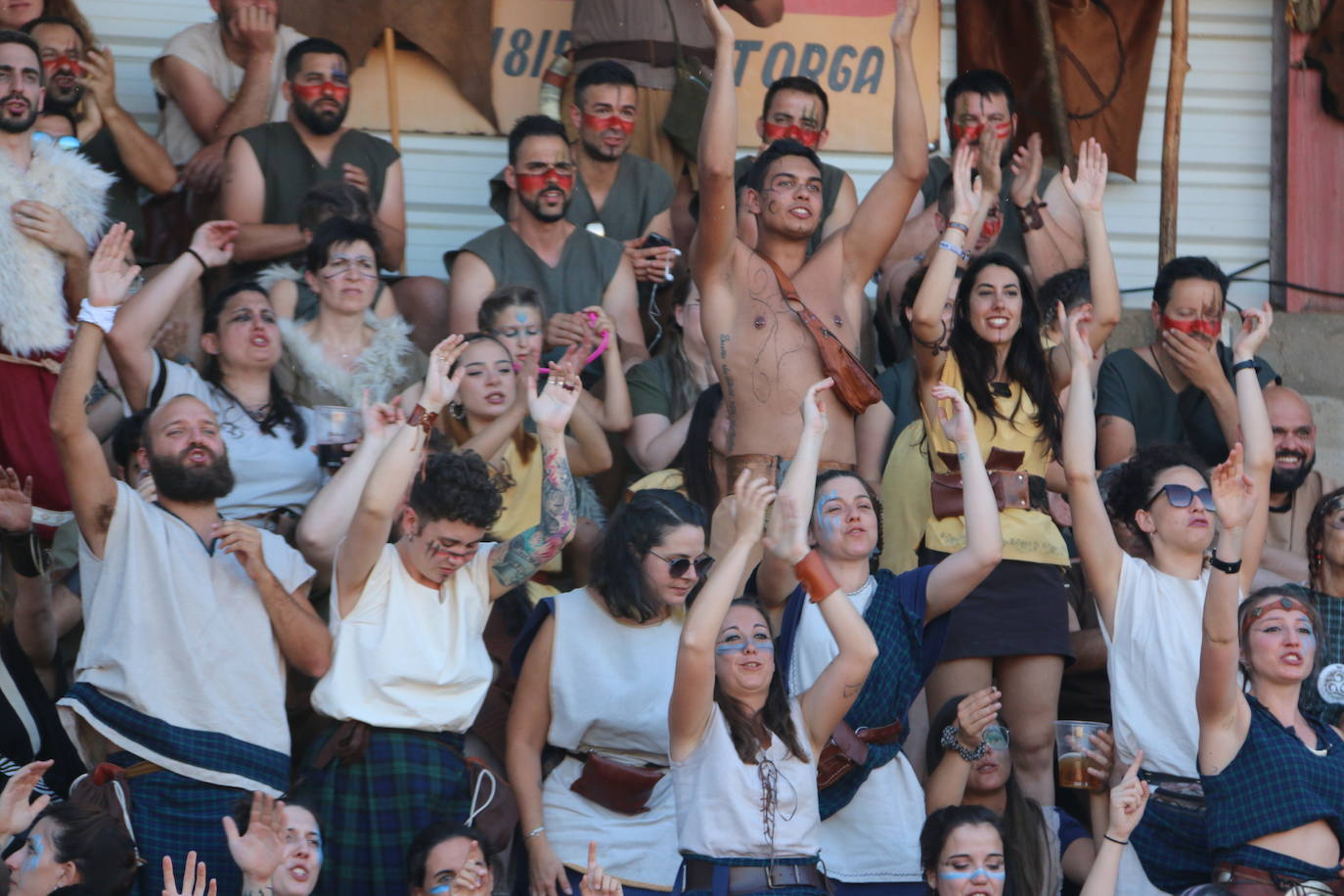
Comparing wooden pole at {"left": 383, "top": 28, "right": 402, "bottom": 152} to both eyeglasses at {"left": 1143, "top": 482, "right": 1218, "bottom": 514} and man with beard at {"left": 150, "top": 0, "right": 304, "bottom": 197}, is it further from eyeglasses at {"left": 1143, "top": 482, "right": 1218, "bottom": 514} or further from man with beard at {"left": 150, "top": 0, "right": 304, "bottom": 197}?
eyeglasses at {"left": 1143, "top": 482, "right": 1218, "bottom": 514}

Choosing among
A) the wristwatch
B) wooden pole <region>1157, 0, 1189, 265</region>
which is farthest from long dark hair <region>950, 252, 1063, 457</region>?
wooden pole <region>1157, 0, 1189, 265</region>

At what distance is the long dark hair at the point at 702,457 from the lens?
6.60 meters

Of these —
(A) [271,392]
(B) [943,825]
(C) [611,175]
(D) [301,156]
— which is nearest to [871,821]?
(B) [943,825]

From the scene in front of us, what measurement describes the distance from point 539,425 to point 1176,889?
88.3 inches

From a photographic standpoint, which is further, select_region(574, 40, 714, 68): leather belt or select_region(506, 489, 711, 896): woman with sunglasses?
select_region(574, 40, 714, 68): leather belt

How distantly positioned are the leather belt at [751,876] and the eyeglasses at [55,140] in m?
3.64

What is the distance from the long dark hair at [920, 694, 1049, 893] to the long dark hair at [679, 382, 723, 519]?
1080 mm

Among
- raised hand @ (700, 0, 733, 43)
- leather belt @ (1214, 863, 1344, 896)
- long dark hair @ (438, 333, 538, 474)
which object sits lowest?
leather belt @ (1214, 863, 1344, 896)

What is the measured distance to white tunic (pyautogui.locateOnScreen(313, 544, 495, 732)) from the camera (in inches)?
221

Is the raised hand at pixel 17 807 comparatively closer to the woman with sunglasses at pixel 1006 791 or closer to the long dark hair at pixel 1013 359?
the woman with sunglasses at pixel 1006 791

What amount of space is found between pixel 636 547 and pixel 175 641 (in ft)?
4.35

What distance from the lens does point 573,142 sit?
27.8 ft

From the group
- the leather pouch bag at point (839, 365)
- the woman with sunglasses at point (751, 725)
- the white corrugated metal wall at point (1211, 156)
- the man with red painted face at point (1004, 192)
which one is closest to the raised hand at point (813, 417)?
the woman with sunglasses at point (751, 725)

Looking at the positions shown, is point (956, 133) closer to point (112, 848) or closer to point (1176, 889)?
point (1176, 889)
